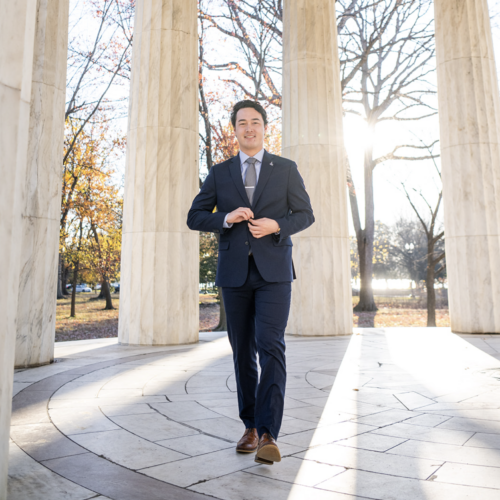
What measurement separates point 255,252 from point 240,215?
35cm

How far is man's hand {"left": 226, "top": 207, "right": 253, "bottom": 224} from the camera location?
3.94 meters

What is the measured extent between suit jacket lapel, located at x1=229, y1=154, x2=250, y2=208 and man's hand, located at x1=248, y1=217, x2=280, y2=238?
1.30 ft

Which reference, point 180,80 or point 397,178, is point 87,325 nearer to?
point 180,80

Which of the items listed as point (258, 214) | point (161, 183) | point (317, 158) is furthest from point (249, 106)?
point (317, 158)

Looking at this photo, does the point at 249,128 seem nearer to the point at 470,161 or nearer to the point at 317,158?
the point at 317,158

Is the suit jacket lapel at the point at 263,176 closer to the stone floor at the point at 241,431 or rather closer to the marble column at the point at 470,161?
the stone floor at the point at 241,431

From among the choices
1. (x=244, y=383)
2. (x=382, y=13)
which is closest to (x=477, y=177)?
(x=244, y=383)

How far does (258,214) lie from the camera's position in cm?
424

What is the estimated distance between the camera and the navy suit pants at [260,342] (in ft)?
12.8

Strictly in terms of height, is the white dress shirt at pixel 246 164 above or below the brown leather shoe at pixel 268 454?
above

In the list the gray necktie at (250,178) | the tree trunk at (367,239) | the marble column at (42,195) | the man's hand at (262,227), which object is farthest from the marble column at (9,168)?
the tree trunk at (367,239)

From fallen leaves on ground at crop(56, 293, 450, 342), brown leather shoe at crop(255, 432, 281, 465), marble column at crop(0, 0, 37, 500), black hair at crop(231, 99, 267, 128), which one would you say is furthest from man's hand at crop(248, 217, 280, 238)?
fallen leaves on ground at crop(56, 293, 450, 342)

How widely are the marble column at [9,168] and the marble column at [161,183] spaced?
870cm

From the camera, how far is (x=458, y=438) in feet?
14.8
